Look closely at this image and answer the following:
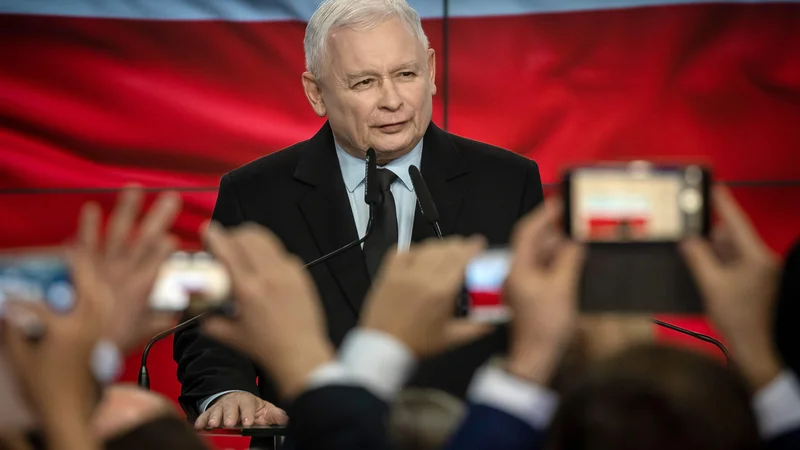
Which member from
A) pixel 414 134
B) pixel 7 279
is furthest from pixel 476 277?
pixel 414 134

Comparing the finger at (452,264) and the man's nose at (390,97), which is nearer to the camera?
the finger at (452,264)

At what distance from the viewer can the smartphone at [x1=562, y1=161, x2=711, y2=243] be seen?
0.95m

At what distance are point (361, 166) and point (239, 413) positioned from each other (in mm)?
572

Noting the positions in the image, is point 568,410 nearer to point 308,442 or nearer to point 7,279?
point 308,442

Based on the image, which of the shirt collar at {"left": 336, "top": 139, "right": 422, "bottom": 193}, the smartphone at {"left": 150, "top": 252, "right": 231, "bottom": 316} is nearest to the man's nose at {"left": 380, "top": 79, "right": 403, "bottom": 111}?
the shirt collar at {"left": 336, "top": 139, "right": 422, "bottom": 193}

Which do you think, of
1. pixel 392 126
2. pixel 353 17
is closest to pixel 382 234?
pixel 392 126

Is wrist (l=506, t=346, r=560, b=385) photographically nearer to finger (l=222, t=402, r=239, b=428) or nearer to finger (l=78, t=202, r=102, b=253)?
finger (l=78, t=202, r=102, b=253)

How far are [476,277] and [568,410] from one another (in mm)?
262

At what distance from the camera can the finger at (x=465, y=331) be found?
3.00ft

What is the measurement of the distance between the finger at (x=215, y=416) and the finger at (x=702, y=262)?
3.71ft

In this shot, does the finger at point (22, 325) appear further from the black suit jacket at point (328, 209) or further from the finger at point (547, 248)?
the black suit jacket at point (328, 209)

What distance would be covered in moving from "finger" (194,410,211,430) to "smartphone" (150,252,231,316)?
2.88 feet

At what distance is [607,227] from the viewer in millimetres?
961

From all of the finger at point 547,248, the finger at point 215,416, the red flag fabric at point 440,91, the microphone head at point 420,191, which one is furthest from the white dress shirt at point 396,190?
the red flag fabric at point 440,91
